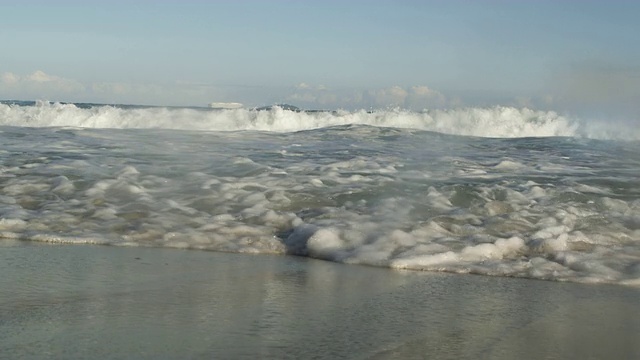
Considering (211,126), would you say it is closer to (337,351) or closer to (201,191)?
(201,191)

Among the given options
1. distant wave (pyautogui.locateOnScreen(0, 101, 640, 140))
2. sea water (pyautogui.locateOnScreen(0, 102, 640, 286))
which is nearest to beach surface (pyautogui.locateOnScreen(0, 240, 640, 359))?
sea water (pyautogui.locateOnScreen(0, 102, 640, 286))

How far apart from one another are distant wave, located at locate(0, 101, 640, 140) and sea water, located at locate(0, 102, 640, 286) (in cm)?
1262

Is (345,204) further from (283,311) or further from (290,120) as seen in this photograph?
(290,120)

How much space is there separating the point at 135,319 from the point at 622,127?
2167 centimetres

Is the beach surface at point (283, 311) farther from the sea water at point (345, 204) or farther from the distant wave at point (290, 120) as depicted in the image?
the distant wave at point (290, 120)

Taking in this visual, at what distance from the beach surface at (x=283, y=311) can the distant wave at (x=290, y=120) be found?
782 inches

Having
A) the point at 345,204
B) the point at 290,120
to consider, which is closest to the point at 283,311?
the point at 345,204

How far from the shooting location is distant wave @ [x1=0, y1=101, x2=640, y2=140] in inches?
1008

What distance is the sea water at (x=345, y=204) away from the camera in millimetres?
5773

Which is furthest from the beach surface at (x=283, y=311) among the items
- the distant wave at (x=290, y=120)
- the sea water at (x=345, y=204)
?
the distant wave at (x=290, y=120)

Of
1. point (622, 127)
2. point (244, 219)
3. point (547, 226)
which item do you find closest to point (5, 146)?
point (244, 219)

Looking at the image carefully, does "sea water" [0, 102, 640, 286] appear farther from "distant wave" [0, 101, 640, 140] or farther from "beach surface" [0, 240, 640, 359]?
"distant wave" [0, 101, 640, 140]

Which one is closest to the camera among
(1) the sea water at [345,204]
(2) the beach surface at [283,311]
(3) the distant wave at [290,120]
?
(2) the beach surface at [283,311]

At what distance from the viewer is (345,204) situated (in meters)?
7.27
